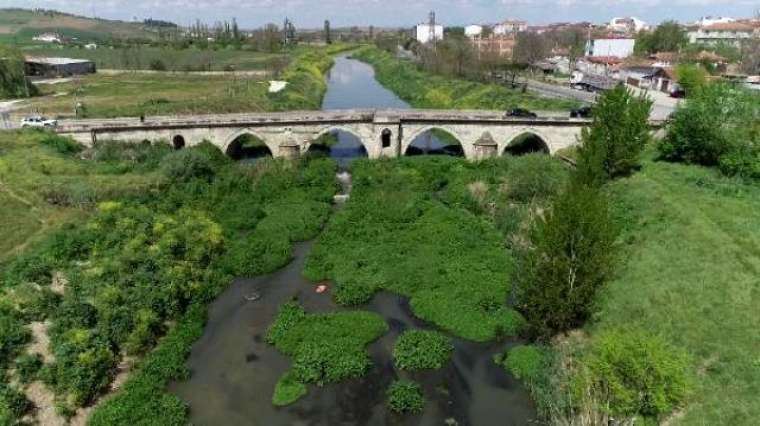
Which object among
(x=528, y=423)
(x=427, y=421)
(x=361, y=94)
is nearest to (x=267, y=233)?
(x=427, y=421)

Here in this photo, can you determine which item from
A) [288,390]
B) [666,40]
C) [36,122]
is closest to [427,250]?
[288,390]

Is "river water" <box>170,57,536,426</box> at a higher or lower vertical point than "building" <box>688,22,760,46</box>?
lower

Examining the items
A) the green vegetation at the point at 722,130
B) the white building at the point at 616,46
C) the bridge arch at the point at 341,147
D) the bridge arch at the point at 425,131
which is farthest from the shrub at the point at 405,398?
the white building at the point at 616,46

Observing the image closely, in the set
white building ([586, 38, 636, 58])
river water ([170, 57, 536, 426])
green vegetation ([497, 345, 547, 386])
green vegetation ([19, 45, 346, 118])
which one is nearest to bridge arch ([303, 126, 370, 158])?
green vegetation ([19, 45, 346, 118])

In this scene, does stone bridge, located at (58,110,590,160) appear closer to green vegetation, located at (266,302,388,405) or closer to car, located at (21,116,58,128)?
car, located at (21,116,58,128)

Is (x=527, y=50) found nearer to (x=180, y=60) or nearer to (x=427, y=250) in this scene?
(x=180, y=60)

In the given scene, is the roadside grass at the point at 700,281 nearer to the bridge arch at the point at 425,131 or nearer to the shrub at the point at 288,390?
the shrub at the point at 288,390

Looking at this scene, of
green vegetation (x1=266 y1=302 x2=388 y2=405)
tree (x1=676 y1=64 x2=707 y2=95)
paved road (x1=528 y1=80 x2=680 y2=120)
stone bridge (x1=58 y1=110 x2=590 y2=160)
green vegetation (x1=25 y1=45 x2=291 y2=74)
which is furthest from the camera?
green vegetation (x1=25 y1=45 x2=291 y2=74)
